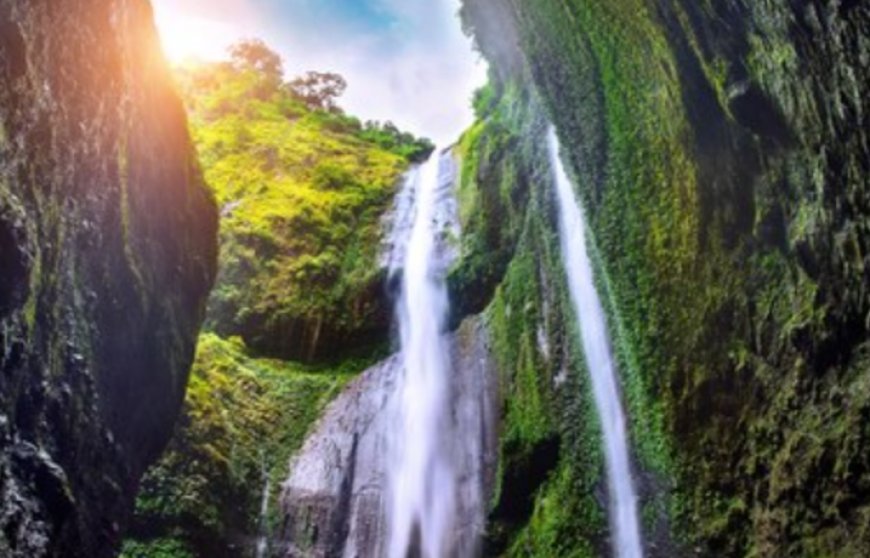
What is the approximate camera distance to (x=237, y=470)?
1432cm

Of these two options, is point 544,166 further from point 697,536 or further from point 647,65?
point 697,536

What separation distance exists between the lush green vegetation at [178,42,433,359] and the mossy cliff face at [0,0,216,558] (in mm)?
3707

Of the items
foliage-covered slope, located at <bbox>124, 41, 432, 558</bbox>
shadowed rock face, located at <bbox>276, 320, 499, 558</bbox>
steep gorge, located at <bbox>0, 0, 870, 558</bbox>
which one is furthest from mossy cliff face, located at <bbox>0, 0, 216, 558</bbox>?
shadowed rock face, located at <bbox>276, 320, 499, 558</bbox>

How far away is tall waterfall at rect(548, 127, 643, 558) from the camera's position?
11.6 m

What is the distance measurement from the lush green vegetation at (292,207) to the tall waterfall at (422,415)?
95 cm

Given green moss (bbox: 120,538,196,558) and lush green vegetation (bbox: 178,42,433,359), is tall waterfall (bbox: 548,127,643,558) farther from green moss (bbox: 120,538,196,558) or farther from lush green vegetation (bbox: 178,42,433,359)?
green moss (bbox: 120,538,196,558)

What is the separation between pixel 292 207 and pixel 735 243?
1329cm

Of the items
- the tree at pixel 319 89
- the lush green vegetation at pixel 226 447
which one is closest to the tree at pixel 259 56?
the tree at pixel 319 89

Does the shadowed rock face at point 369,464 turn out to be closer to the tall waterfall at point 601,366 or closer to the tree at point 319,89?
the tall waterfall at point 601,366

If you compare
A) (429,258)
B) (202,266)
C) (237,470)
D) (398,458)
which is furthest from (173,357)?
(429,258)

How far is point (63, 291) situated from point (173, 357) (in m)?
3.68

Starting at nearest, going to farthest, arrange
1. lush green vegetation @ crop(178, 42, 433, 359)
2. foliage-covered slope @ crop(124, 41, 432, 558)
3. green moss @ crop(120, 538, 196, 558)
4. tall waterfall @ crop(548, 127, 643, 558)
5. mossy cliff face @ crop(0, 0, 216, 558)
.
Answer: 1. mossy cliff face @ crop(0, 0, 216, 558)
2. tall waterfall @ crop(548, 127, 643, 558)
3. green moss @ crop(120, 538, 196, 558)
4. foliage-covered slope @ crop(124, 41, 432, 558)
5. lush green vegetation @ crop(178, 42, 433, 359)

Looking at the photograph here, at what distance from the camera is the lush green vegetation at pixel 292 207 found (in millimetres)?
18359

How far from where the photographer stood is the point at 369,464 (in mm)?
14719
